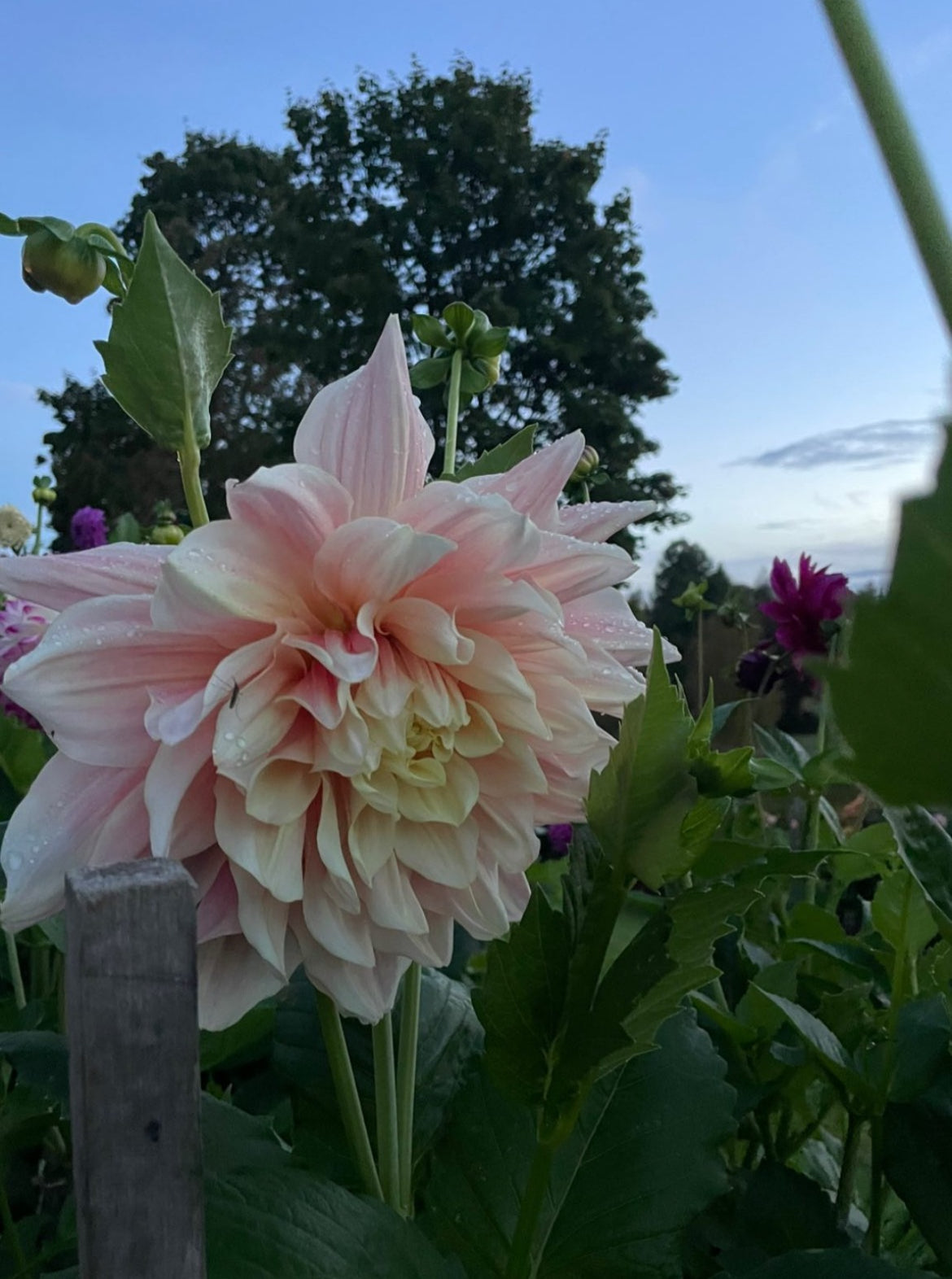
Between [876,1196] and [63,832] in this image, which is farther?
[876,1196]

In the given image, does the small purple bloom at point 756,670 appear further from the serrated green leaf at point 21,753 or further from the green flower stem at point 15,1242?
the green flower stem at point 15,1242

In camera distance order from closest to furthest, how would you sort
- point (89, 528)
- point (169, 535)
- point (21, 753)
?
1. point (169, 535)
2. point (21, 753)
3. point (89, 528)

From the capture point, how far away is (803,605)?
1.15 m

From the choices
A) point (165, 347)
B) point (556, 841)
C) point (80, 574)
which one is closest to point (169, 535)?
point (165, 347)

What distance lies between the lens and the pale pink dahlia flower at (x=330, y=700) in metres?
0.37

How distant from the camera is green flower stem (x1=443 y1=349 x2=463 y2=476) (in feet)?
1.94

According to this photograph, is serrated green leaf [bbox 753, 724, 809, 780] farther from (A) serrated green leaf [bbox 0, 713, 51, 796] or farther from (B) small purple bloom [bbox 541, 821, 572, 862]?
(B) small purple bloom [bbox 541, 821, 572, 862]

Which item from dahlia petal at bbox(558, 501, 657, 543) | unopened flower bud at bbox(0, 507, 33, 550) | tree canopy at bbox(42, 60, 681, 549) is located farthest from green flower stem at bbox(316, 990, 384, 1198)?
tree canopy at bbox(42, 60, 681, 549)

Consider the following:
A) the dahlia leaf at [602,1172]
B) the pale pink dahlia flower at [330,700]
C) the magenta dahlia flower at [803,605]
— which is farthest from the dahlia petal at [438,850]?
the magenta dahlia flower at [803,605]

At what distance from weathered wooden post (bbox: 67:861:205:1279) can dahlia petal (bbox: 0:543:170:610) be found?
122 mm

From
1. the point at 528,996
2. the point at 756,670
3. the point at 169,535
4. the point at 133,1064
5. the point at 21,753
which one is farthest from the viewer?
the point at 756,670

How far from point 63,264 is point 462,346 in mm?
248

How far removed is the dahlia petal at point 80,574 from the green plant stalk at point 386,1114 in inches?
8.4

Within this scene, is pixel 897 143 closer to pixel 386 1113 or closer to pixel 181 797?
pixel 181 797
